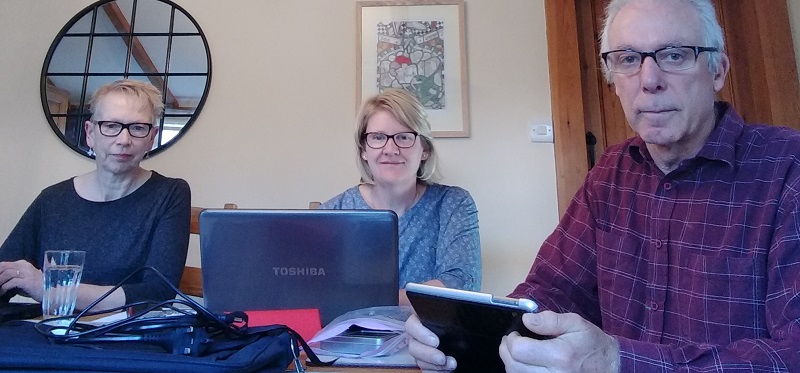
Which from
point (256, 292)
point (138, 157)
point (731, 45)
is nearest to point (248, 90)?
point (138, 157)

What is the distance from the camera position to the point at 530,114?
2201mm

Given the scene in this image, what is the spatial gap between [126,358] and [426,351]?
364 mm

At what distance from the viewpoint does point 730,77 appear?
2.18m

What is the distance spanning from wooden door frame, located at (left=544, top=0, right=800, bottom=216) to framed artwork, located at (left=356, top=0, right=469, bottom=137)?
39 centimetres

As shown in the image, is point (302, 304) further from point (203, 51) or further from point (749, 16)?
point (749, 16)

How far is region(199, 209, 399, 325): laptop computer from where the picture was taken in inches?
33.9

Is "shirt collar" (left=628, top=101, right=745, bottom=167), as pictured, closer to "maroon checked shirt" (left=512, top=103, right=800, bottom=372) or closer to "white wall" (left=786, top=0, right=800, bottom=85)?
"maroon checked shirt" (left=512, top=103, right=800, bottom=372)

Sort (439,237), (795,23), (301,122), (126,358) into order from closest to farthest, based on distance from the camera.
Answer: (126,358) → (439,237) → (795,23) → (301,122)

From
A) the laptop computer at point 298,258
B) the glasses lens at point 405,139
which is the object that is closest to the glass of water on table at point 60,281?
the laptop computer at point 298,258

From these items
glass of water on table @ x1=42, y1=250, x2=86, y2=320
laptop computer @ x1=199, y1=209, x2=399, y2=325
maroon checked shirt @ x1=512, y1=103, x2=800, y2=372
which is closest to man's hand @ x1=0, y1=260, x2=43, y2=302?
glass of water on table @ x1=42, y1=250, x2=86, y2=320

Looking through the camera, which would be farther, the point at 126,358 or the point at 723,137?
the point at 723,137

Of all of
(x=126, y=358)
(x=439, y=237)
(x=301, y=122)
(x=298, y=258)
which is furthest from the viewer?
(x=301, y=122)

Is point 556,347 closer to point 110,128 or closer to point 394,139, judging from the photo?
point 394,139

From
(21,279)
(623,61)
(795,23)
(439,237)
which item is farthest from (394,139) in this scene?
(795,23)
